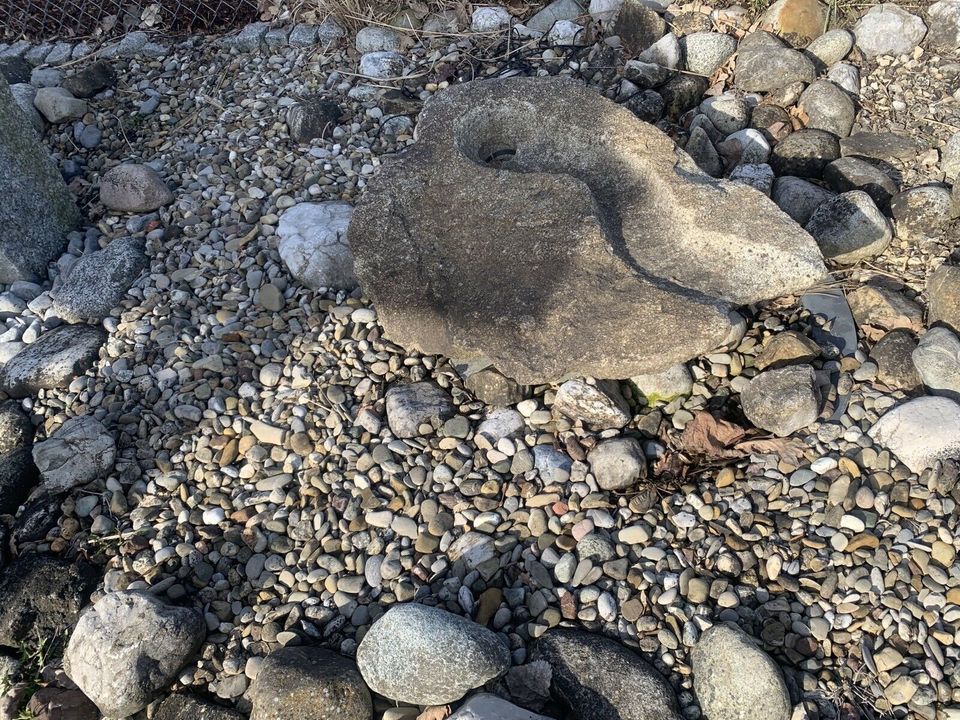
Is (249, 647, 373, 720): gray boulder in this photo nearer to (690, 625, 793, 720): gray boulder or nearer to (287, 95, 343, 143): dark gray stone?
A: (690, 625, 793, 720): gray boulder

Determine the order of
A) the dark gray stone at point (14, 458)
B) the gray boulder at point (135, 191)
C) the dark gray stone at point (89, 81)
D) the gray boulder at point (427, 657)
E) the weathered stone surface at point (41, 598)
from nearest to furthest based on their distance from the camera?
the gray boulder at point (427, 657), the weathered stone surface at point (41, 598), the dark gray stone at point (14, 458), the gray boulder at point (135, 191), the dark gray stone at point (89, 81)

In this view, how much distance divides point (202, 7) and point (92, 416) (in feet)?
11.3

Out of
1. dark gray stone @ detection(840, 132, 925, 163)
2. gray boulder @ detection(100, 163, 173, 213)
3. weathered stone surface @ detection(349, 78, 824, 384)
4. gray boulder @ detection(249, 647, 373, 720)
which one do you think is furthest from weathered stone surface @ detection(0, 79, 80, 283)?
dark gray stone @ detection(840, 132, 925, 163)

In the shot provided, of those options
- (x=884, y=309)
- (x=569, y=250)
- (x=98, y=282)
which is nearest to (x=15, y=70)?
(x=98, y=282)

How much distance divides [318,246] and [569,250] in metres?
1.22

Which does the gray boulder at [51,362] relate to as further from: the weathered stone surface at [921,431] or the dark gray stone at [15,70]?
the weathered stone surface at [921,431]

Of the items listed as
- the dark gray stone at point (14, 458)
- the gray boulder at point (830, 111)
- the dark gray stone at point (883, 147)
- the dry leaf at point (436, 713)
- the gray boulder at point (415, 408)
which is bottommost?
the dry leaf at point (436, 713)

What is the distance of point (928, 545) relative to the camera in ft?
7.85

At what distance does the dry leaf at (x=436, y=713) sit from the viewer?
2.14 m

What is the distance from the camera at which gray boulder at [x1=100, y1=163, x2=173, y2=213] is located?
3.88 m

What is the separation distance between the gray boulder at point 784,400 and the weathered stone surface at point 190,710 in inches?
77.3

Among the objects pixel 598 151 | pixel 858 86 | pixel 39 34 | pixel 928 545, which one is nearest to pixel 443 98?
pixel 598 151

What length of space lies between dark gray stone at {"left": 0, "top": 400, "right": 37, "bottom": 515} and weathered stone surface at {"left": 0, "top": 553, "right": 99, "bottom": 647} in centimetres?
33

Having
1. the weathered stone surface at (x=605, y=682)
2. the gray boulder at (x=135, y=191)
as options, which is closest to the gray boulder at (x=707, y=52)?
the gray boulder at (x=135, y=191)
